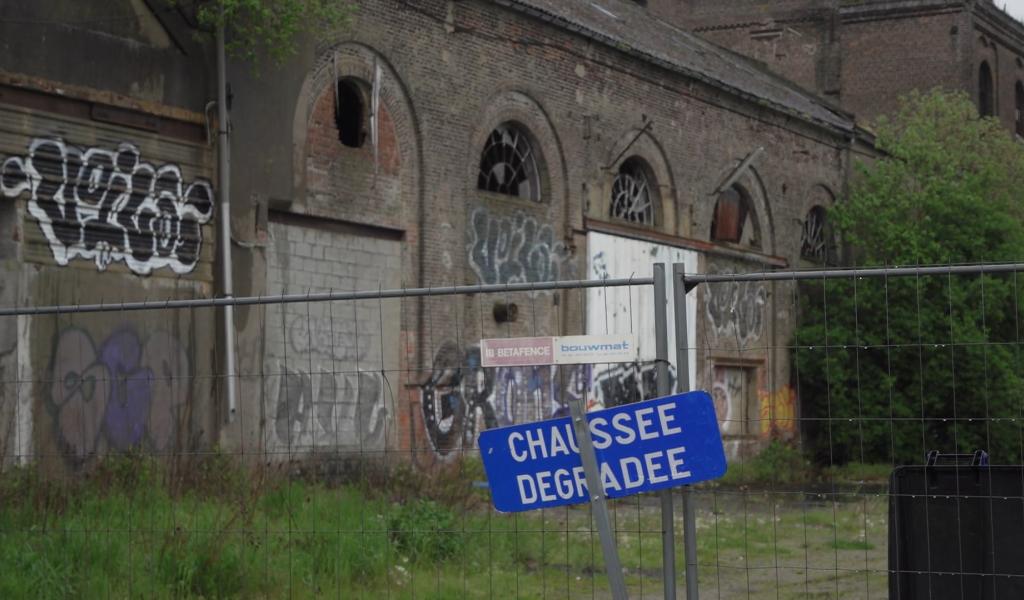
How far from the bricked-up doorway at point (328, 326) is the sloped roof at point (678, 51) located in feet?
15.9

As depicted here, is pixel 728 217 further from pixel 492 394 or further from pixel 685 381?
pixel 685 381

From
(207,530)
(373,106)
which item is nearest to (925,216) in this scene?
(373,106)

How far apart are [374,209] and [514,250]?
3.32 m

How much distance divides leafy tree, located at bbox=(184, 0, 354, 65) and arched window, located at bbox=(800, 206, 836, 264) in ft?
54.6

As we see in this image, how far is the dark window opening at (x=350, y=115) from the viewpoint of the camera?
18.2 m

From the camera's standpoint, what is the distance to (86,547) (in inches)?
328

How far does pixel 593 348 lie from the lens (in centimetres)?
614

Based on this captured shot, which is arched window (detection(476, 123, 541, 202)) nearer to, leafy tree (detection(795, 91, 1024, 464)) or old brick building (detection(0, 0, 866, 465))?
old brick building (detection(0, 0, 866, 465))

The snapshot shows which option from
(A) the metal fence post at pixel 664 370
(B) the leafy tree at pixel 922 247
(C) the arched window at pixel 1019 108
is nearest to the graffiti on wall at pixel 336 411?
(B) the leafy tree at pixel 922 247

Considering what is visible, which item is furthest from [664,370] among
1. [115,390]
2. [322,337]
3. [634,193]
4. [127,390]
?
[634,193]

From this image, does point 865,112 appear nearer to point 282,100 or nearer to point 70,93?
point 282,100

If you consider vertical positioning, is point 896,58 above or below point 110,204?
above

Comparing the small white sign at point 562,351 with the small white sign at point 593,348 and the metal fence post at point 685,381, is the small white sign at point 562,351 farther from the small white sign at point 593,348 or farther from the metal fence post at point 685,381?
the metal fence post at point 685,381

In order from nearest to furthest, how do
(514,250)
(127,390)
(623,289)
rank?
(127,390), (514,250), (623,289)
